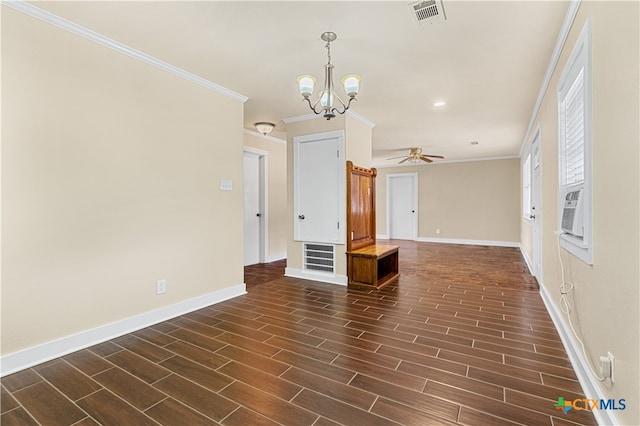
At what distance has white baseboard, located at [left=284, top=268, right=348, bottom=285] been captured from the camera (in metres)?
4.34

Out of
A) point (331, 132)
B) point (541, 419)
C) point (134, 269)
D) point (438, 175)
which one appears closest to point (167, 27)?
point (134, 269)

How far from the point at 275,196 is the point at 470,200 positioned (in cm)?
583

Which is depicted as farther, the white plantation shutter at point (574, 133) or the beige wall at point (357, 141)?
the beige wall at point (357, 141)

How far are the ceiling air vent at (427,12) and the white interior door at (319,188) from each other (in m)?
2.12

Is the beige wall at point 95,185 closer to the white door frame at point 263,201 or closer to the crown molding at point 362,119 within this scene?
the crown molding at point 362,119

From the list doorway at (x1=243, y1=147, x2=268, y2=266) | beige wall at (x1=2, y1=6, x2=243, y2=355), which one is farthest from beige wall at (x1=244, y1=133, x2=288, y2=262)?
beige wall at (x1=2, y1=6, x2=243, y2=355)

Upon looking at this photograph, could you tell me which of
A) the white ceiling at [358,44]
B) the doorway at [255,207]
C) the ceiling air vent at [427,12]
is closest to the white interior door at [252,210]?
the doorway at [255,207]

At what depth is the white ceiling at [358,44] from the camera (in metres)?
2.13

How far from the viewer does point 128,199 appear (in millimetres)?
2691

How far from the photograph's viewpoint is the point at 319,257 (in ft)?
15.0

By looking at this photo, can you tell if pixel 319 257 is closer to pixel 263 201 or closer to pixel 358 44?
pixel 263 201

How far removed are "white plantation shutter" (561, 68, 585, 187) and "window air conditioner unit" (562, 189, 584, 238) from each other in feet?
0.44

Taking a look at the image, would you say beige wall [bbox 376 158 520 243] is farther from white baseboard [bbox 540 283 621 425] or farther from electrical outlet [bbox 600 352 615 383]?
electrical outlet [bbox 600 352 615 383]

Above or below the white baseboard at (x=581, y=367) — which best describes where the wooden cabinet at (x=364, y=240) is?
above
